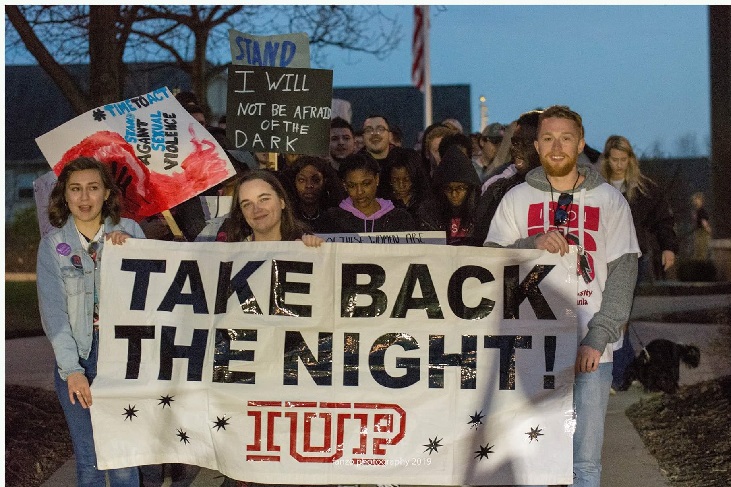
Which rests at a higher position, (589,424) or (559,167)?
(559,167)

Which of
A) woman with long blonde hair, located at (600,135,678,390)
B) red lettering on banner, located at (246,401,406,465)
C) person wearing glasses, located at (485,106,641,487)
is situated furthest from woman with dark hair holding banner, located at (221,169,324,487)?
woman with long blonde hair, located at (600,135,678,390)

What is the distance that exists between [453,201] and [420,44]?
1515cm

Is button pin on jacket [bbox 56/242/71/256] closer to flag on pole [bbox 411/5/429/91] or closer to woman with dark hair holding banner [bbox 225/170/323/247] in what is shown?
woman with dark hair holding banner [bbox 225/170/323/247]

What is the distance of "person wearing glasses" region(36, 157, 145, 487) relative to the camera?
5242 millimetres

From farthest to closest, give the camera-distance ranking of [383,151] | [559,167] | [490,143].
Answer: [490,143]
[383,151]
[559,167]

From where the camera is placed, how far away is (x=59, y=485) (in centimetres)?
693

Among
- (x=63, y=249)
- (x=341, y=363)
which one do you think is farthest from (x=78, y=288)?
(x=341, y=363)

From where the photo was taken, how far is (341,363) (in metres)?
5.42

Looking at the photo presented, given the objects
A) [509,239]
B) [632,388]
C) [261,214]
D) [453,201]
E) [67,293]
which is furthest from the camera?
[632,388]

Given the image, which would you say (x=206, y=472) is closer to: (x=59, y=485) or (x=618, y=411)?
(x=59, y=485)

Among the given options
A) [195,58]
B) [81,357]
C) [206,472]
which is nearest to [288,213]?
[81,357]

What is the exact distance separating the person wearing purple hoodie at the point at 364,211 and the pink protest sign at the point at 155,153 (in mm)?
752

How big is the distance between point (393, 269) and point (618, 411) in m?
3.94

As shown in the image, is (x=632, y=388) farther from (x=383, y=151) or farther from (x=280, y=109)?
(x=280, y=109)
